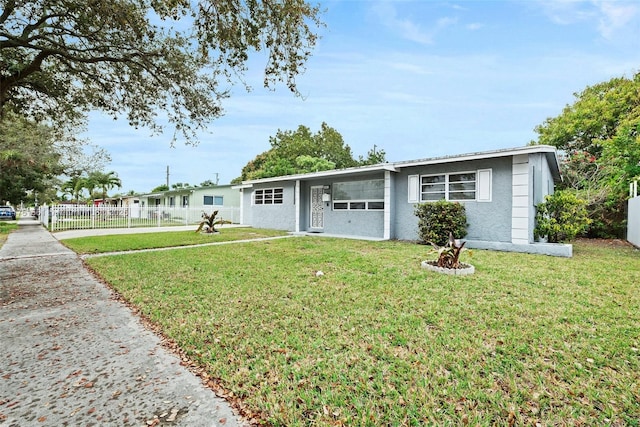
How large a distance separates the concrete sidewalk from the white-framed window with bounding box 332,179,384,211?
9507 millimetres

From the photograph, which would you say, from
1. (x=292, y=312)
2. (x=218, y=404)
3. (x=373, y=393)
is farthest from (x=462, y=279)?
(x=218, y=404)

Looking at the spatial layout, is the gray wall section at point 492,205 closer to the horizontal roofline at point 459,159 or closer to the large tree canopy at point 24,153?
the horizontal roofline at point 459,159

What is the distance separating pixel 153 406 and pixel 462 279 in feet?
16.7

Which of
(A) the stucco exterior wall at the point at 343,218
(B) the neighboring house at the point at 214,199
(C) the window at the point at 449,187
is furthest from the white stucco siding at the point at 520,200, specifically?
(B) the neighboring house at the point at 214,199

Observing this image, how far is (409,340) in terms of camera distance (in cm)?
323

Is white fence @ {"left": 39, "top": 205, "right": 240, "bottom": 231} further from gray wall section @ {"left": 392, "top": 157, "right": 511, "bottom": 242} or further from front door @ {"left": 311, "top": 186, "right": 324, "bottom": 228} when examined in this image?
gray wall section @ {"left": 392, "top": 157, "right": 511, "bottom": 242}

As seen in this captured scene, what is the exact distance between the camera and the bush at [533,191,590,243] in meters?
8.95

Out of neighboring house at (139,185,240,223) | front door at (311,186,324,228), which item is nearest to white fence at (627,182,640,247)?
front door at (311,186,324,228)

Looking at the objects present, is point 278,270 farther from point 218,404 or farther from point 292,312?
point 218,404

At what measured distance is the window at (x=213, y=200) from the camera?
27.1m

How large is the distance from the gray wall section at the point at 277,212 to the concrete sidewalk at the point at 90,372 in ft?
38.2

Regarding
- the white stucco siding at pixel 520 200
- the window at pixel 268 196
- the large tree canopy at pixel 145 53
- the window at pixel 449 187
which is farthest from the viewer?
the window at pixel 268 196

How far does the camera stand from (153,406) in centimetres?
224

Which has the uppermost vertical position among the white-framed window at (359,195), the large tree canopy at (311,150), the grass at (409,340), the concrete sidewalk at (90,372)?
the large tree canopy at (311,150)
